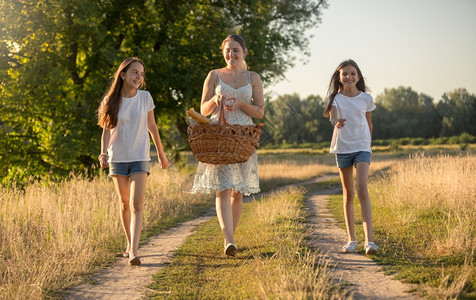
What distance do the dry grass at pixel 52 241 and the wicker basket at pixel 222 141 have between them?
1912 millimetres

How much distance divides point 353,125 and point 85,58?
12.0m

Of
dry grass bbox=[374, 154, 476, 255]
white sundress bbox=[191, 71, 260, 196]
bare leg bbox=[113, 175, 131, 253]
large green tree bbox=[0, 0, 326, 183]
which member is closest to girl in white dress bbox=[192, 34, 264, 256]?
white sundress bbox=[191, 71, 260, 196]

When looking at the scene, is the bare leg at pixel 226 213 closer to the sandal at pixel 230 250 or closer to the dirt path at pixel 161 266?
the sandal at pixel 230 250

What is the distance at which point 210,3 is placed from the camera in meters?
19.2

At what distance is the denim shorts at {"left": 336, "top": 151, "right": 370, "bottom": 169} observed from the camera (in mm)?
6211

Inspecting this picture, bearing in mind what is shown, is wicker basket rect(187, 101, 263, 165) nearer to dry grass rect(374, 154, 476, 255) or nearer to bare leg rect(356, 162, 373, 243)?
bare leg rect(356, 162, 373, 243)

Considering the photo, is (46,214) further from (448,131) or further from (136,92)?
(448,131)

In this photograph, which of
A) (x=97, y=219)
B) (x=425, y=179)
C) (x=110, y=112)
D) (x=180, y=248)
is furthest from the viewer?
(x=425, y=179)

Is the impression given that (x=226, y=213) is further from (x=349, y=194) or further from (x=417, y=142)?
(x=417, y=142)

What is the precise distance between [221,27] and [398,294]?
15315mm

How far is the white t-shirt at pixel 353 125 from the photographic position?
6281 millimetres

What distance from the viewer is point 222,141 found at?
561cm

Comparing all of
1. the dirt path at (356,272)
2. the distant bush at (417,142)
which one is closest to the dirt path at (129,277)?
the dirt path at (356,272)

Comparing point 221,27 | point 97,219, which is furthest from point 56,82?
point 97,219
